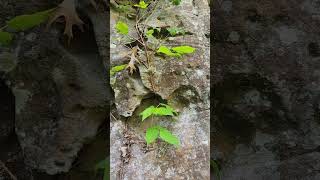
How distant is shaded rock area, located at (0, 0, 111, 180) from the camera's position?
92.0 inches

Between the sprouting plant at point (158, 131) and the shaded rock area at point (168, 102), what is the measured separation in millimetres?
35

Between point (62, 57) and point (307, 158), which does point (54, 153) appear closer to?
point (62, 57)

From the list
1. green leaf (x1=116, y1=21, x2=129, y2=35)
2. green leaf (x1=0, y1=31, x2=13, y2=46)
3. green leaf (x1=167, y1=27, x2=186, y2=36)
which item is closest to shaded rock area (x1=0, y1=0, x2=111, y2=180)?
green leaf (x1=0, y1=31, x2=13, y2=46)

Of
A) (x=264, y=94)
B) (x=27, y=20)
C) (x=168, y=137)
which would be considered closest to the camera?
(x=168, y=137)

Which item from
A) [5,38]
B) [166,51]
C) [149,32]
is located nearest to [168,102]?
[166,51]

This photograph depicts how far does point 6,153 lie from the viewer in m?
2.58

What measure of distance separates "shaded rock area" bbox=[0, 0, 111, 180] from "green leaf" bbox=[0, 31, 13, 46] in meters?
0.05

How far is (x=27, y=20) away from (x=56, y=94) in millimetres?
446

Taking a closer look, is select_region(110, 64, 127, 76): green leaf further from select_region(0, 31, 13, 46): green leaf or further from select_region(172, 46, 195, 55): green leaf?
select_region(0, 31, 13, 46): green leaf

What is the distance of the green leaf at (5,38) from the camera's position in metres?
2.34

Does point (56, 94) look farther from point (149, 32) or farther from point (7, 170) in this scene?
point (149, 32)

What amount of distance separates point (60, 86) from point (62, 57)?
17 cm

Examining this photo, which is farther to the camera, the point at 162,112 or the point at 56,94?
the point at 56,94

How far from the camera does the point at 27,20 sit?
2203 millimetres
